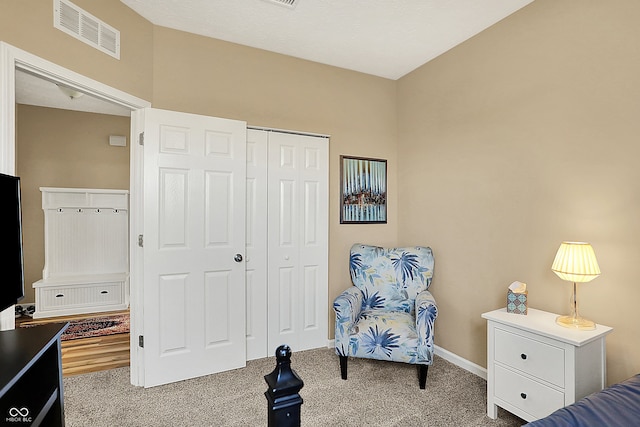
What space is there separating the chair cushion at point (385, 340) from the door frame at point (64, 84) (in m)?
1.66

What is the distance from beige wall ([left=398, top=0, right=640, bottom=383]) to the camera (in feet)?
6.14

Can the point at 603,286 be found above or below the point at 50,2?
below

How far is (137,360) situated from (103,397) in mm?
292

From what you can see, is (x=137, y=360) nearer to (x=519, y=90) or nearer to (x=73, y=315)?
(x=73, y=315)

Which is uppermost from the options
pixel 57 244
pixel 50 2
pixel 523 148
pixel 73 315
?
pixel 50 2

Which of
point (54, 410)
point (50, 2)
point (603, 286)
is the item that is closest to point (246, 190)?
point (50, 2)

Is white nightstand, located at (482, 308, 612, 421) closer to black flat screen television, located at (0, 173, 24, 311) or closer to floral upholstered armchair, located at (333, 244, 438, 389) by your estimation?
floral upholstered armchair, located at (333, 244, 438, 389)

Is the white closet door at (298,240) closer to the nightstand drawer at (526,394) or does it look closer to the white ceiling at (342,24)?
the white ceiling at (342,24)

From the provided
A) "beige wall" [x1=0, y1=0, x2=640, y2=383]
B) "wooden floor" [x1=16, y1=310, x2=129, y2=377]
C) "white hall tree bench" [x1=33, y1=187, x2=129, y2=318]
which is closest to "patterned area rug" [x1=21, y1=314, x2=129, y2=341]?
"wooden floor" [x1=16, y1=310, x2=129, y2=377]

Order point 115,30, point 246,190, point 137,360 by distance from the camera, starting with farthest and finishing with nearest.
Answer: point 246,190, point 137,360, point 115,30

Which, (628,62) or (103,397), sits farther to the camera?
(103,397)

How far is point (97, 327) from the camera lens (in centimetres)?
382

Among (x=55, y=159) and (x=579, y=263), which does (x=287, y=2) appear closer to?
(x=579, y=263)

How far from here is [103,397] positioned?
235cm
